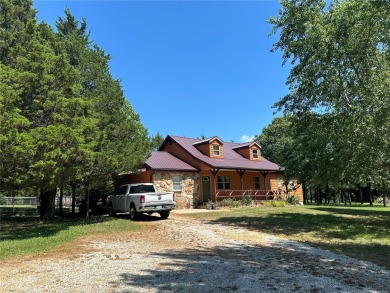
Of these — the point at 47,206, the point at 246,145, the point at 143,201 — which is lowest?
the point at 47,206

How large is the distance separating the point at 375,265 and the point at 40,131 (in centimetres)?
→ 1086

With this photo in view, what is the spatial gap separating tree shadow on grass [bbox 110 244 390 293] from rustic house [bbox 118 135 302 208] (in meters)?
15.1

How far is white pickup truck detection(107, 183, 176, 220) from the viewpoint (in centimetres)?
1656

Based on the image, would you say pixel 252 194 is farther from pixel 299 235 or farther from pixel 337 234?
pixel 299 235

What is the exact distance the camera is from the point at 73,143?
12.4m

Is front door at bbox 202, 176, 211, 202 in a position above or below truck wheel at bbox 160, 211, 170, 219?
above

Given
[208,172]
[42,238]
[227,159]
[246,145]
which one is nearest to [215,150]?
[227,159]

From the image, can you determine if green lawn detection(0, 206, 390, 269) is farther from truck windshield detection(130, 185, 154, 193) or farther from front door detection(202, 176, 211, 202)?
front door detection(202, 176, 211, 202)

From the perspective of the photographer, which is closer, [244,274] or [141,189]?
[244,274]

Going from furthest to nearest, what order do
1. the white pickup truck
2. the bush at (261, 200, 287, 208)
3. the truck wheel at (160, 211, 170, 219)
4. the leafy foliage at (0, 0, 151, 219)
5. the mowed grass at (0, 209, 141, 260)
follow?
the bush at (261, 200, 287, 208) < the truck wheel at (160, 211, 170, 219) < the white pickup truck < the leafy foliage at (0, 0, 151, 219) < the mowed grass at (0, 209, 141, 260)

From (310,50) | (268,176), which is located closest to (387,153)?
(310,50)

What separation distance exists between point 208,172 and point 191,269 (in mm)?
20068

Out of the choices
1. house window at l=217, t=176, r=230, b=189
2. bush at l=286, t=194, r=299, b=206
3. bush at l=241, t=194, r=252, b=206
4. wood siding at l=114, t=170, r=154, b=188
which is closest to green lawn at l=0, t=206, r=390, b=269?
wood siding at l=114, t=170, r=154, b=188

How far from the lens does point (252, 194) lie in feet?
97.9
